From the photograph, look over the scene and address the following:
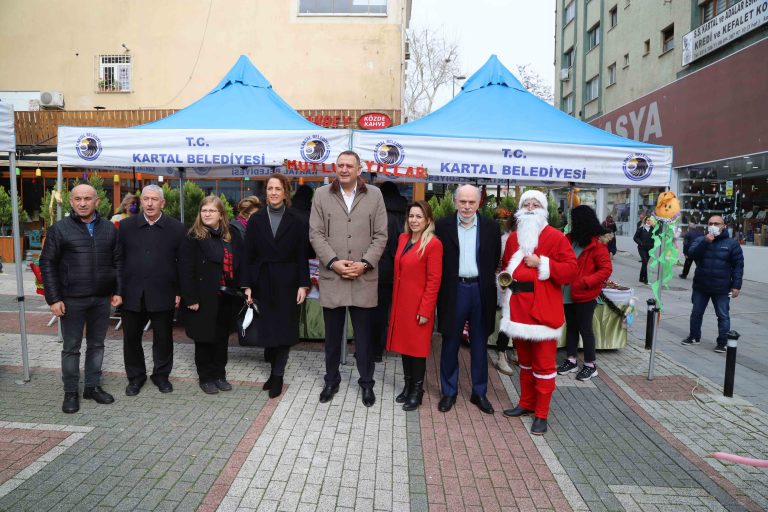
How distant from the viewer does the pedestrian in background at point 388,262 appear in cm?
540

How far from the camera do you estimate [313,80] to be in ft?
56.5

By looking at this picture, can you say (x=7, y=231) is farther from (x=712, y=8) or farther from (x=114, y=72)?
(x=712, y=8)

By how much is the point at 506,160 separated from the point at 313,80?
12.9 metres

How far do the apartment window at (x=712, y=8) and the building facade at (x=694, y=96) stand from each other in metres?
0.03

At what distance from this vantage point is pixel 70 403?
445cm

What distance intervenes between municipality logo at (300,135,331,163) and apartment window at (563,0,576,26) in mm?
28245

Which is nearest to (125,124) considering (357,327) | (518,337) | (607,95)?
(357,327)

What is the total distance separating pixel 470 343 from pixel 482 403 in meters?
0.53

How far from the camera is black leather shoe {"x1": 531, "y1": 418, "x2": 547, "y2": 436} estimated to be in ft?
14.0

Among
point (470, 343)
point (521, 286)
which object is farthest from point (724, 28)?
point (470, 343)

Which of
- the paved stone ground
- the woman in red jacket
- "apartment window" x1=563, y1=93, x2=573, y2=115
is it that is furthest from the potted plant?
"apartment window" x1=563, y1=93, x2=573, y2=115

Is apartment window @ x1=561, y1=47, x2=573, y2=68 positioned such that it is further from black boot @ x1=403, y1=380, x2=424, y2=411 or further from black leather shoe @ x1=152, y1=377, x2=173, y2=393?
black leather shoe @ x1=152, y1=377, x2=173, y2=393

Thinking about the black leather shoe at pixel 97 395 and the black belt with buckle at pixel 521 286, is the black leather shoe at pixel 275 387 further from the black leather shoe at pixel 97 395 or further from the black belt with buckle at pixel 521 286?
the black belt with buckle at pixel 521 286

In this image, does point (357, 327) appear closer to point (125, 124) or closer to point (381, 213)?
point (381, 213)
